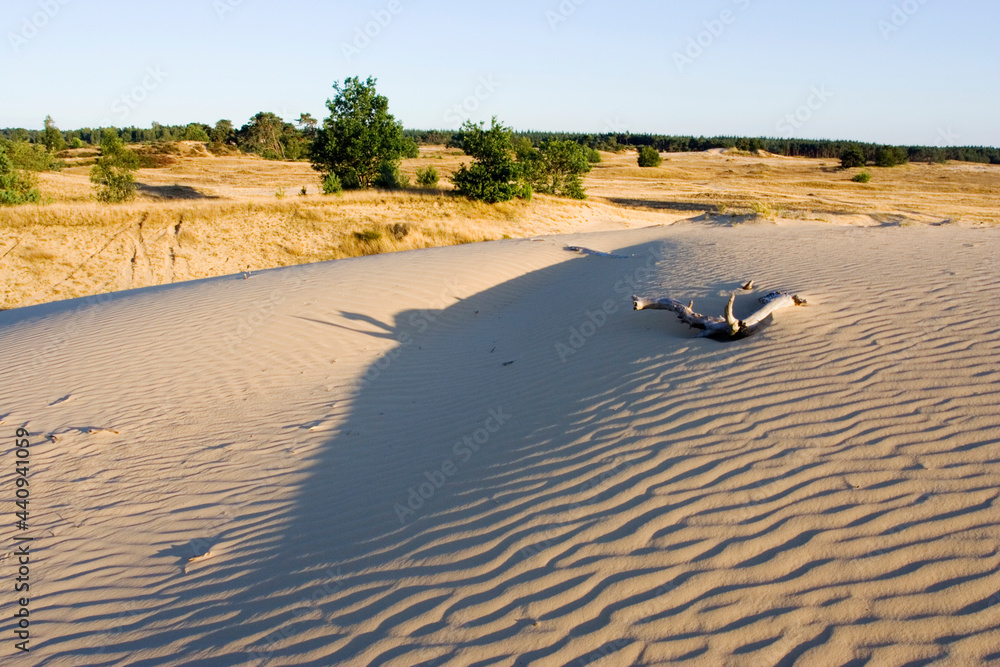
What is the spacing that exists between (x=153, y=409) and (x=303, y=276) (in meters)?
6.07

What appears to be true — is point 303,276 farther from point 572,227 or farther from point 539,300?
point 572,227

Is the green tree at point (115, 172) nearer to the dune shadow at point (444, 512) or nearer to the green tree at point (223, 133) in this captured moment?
the dune shadow at point (444, 512)

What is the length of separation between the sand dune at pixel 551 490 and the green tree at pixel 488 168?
53.6 ft

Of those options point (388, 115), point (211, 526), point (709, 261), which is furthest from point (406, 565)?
point (388, 115)

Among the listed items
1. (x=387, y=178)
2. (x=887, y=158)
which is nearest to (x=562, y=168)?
(x=387, y=178)

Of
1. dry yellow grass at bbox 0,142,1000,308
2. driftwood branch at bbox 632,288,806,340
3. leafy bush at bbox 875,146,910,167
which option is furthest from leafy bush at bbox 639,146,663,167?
driftwood branch at bbox 632,288,806,340

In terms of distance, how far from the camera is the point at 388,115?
1025 inches

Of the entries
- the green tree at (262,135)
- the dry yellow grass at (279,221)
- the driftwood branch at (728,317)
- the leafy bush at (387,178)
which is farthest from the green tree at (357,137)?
the green tree at (262,135)

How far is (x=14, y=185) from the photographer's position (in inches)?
909

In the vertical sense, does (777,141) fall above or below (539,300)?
above

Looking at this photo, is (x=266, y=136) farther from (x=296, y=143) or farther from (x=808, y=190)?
(x=808, y=190)

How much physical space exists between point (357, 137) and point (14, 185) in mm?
12932

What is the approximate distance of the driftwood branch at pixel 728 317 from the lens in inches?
220

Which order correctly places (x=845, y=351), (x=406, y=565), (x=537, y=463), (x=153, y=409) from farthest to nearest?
(x=153, y=409) < (x=845, y=351) < (x=537, y=463) < (x=406, y=565)
